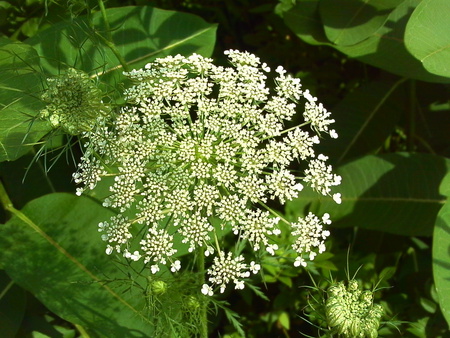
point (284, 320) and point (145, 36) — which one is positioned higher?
point (145, 36)

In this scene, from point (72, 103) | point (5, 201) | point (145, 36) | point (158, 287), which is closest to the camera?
point (72, 103)

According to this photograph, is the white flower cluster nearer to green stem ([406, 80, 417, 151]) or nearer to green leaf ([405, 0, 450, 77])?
green leaf ([405, 0, 450, 77])

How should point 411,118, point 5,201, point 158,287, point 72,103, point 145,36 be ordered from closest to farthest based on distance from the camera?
point 72,103, point 158,287, point 5,201, point 145,36, point 411,118

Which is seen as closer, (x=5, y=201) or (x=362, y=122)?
(x=5, y=201)

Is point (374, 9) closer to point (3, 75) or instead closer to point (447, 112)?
point (447, 112)

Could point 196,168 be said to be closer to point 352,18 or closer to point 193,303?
point 193,303

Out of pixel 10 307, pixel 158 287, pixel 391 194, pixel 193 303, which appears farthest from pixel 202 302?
pixel 391 194

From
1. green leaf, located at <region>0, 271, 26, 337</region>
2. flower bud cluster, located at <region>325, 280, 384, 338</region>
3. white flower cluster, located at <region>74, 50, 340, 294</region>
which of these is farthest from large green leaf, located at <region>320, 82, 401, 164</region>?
green leaf, located at <region>0, 271, 26, 337</region>
